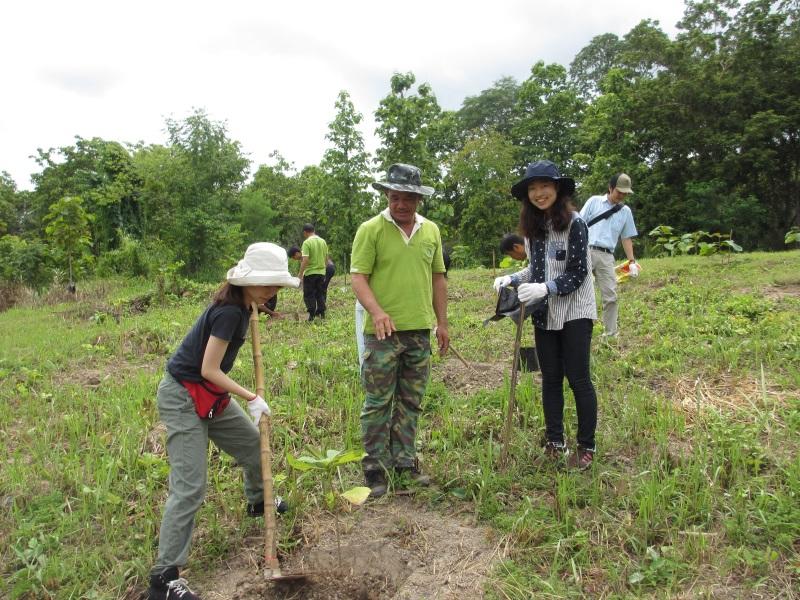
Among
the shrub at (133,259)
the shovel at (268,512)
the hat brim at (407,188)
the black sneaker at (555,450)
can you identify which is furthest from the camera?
the shrub at (133,259)

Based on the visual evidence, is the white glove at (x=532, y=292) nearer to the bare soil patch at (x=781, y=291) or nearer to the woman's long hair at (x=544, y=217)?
the woman's long hair at (x=544, y=217)

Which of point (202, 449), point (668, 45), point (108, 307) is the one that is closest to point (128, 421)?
point (202, 449)

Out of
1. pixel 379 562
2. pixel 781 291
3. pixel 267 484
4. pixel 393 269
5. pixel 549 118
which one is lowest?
pixel 379 562

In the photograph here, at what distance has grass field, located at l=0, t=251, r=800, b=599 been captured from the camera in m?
2.53

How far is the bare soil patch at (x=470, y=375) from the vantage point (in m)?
4.84

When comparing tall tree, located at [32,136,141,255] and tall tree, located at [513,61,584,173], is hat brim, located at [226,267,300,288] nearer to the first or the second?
tall tree, located at [32,136,141,255]

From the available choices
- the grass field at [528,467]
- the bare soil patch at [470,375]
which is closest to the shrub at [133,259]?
the grass field at [528,467]

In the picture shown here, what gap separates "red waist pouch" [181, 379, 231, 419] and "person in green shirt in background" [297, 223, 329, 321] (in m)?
6.10

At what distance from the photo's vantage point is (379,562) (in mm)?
2688

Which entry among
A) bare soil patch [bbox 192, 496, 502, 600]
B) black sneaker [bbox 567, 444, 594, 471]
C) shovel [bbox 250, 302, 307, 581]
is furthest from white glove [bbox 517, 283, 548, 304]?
shovel [bbox 250, 302, 307, 581]

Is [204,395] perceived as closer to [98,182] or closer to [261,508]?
[261,508]

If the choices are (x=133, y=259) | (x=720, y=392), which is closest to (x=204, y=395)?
(x=720, y=392)

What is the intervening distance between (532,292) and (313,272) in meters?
6.07

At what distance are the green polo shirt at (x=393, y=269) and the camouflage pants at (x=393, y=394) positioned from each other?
11cm
